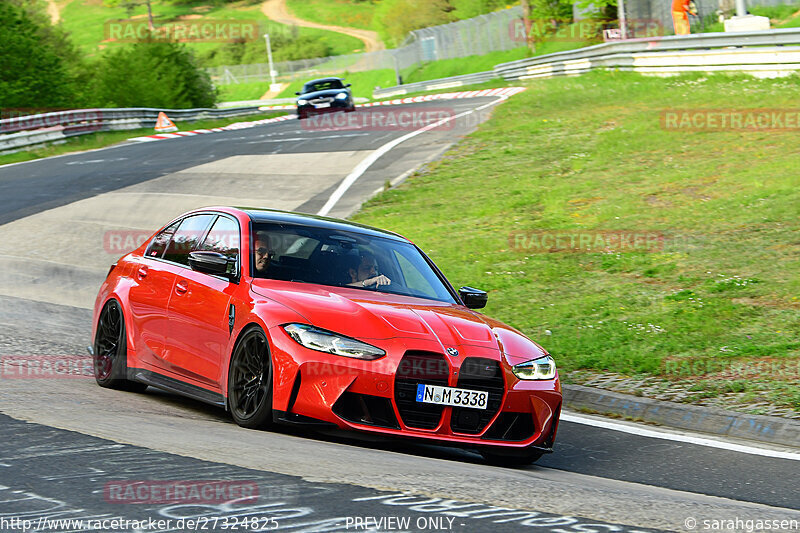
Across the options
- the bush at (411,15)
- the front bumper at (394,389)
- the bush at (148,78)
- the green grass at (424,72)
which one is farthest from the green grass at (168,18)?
the front bumper at (394,389)

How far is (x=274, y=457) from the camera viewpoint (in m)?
5.13

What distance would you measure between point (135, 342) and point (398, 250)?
84.5 inches

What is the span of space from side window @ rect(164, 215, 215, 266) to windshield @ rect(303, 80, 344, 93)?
32107 millimetres

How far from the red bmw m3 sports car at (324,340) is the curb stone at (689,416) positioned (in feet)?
5.22

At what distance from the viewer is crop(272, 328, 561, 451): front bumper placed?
5.98 metres

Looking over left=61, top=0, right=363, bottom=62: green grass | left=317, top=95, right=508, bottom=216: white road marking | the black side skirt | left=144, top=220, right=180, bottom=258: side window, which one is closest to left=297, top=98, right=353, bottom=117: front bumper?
left=317, top=95, right=508, bottom=216: white road marking

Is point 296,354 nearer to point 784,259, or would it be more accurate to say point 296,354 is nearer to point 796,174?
point 784,259

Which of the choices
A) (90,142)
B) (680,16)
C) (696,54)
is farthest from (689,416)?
(680,16)

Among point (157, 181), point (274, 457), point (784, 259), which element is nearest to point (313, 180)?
point (157, 181)

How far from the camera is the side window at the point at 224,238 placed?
24.0 feet

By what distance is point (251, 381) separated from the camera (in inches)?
250

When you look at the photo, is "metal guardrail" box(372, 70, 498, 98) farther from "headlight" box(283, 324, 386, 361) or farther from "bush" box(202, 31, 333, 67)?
"bush" box(202, 31, 333, 67)

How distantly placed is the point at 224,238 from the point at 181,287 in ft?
1.56

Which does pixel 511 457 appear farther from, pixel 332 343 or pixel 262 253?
pixel 262 253
